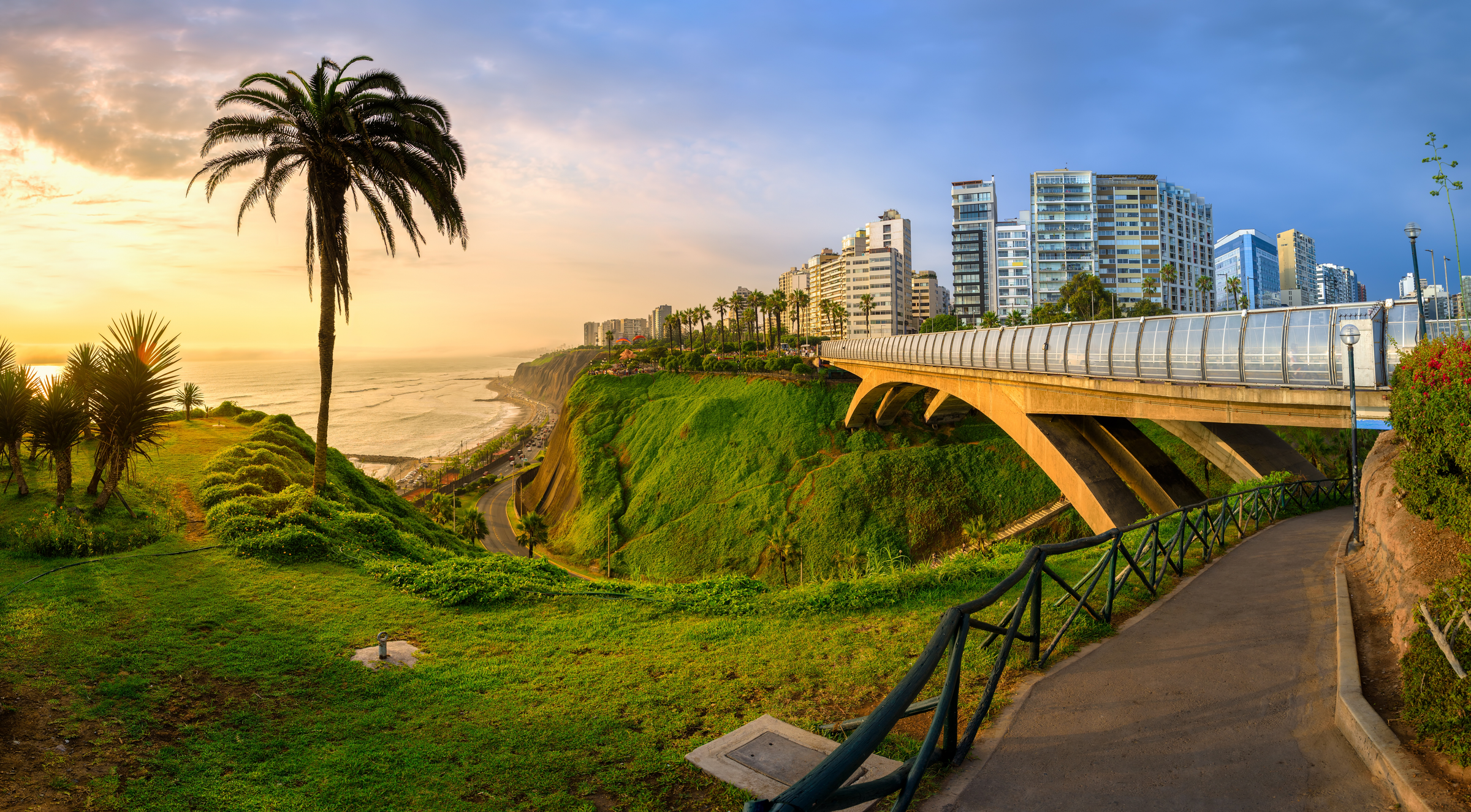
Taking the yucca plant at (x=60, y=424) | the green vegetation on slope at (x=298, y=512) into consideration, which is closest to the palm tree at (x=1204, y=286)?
the green vegetation on slope at (x=298, y=512)

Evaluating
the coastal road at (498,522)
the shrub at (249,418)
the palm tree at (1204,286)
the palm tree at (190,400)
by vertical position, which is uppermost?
the palm tree at (1204,286)

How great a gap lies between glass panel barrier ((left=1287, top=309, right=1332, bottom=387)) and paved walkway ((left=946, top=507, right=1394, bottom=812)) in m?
6.22

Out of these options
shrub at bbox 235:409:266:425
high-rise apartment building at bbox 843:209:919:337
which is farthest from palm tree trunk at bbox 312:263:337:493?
high-rise apartment building at bbox 843:209:919:337

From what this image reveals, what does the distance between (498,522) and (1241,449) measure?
5671 centimetres

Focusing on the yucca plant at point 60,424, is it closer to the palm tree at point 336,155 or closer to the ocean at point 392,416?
the palm tree at point 336,155

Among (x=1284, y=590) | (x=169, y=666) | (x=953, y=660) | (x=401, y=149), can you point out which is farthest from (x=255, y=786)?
(x=401, y=149)

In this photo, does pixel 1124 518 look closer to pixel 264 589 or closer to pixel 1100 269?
pixel 264 589

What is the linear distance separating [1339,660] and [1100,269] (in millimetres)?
140672

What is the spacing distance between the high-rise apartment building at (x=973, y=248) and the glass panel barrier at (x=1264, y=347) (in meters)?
136

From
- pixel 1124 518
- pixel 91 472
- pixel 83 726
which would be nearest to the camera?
pixel 83 726

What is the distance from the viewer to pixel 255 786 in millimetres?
4816

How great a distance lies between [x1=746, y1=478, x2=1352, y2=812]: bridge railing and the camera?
9.82 feet

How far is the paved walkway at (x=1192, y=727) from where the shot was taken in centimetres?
429

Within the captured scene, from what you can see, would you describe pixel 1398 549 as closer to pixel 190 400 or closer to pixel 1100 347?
pixel 1100 347
